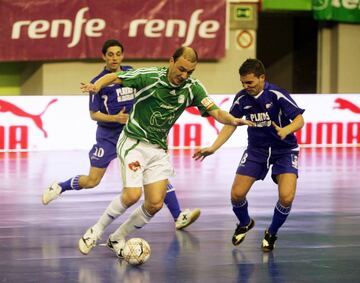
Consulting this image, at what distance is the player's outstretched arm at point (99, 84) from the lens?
25.7ft

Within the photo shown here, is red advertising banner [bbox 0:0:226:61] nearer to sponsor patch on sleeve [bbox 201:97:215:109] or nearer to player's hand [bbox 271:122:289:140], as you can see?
sponsor patch on sleeve [bbox 201:97:215:109]

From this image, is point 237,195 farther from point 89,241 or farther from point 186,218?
point 89,241

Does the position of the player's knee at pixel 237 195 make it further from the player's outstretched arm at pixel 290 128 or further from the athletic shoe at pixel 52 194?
the athletic shoe at pixel 52 194

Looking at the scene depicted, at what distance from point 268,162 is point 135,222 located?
1.36m

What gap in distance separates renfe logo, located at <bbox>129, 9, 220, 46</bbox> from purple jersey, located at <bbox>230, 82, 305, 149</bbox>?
1465 cm

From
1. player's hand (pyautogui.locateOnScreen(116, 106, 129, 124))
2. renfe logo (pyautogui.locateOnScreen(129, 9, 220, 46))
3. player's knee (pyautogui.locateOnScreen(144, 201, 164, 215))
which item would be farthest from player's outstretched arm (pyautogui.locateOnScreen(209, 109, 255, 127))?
renfe logo (pyautogui.locateOnScreen(129, 9, 220, 46))

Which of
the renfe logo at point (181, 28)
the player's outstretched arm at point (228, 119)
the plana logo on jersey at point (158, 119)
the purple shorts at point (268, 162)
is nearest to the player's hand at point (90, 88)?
the plana logo on jersey at point (158, 119)

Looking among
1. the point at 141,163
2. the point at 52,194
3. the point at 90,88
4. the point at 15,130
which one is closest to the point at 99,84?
the point at 90,88

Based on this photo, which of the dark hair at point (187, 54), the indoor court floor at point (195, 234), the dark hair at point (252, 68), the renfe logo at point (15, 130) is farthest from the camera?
the renfe logo at point (15, 130)

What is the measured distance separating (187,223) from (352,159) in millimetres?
7895

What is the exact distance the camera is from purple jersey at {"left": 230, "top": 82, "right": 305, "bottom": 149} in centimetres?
859

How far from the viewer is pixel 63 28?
2266 cm

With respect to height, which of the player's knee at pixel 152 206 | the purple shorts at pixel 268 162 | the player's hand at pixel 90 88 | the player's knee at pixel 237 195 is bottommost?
the player's knee at pixel 152 206

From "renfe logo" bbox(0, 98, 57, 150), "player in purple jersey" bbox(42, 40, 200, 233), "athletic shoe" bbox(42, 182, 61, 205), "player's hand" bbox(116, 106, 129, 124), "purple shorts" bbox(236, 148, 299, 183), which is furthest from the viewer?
"renfe logo" bbox(0, 98, 57, 150)
